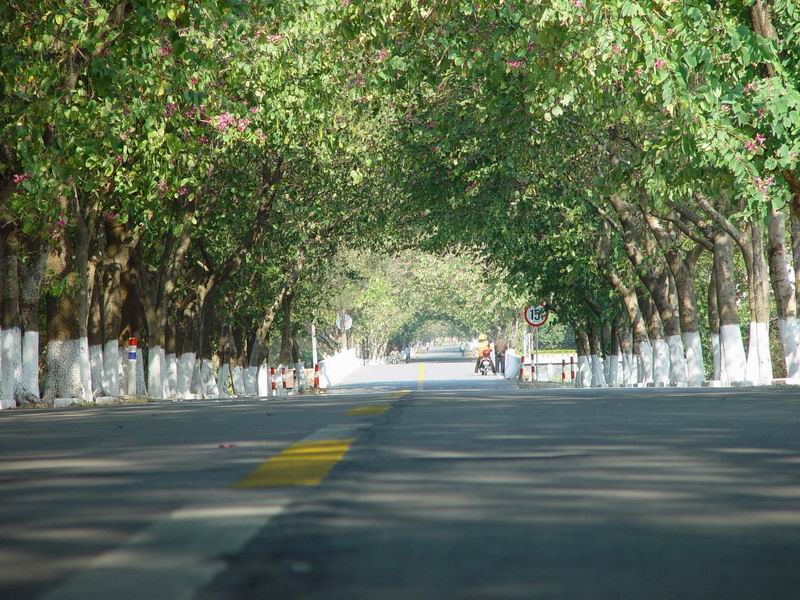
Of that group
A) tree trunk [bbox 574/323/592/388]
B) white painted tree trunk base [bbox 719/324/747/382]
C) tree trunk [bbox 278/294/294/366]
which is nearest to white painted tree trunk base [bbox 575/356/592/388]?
tree trunk [bbox 574/323/592/388]

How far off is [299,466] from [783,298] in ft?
73.2

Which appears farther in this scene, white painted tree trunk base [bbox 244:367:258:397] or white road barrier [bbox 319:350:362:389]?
white road barrier [bbox 319:350:362:389]

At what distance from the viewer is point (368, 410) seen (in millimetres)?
13719

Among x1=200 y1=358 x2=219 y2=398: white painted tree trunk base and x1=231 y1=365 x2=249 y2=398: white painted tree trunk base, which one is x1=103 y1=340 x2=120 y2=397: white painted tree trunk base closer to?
x1=200 y1=358 x2=219 y2=398: white painted tree trunk base

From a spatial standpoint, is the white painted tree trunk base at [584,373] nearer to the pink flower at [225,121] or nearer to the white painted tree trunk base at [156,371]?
the white painted tree trunk base at [156,371]

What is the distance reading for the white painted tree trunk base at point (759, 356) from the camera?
29.2 meters

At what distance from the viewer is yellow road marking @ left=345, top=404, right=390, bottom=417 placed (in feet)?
42.6

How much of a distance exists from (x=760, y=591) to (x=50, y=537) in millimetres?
2383

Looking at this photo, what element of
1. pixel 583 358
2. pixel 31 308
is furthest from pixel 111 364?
pixel 583 358

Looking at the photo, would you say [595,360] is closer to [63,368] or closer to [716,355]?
[716,355]

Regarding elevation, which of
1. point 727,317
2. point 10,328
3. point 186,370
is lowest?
point 186,370

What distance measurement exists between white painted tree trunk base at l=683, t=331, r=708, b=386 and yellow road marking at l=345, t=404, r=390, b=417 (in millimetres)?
19250

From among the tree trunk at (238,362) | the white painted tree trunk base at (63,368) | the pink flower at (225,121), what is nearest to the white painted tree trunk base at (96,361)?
the white painted tree trunk base at (63,368)

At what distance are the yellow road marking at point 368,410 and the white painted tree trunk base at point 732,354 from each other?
53.6 feet
